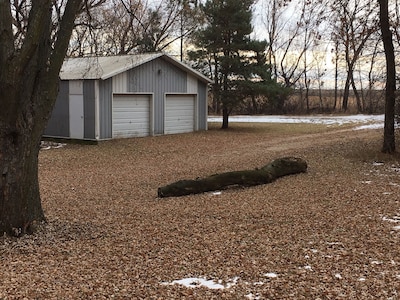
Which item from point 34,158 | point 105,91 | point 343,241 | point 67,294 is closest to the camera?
point 67,294

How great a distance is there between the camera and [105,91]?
61.9ft

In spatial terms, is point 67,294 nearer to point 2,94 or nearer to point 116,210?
point 2,94

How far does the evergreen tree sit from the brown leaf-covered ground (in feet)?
39.7

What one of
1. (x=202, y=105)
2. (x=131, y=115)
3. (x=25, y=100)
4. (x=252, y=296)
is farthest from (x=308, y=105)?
(x=252, y=296)

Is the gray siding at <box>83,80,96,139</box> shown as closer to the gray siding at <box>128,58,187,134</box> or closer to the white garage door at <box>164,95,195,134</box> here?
the gray siding at <box>128,58,187,134</box>

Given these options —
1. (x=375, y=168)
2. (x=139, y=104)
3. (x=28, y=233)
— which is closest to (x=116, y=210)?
(x=28, y=233)

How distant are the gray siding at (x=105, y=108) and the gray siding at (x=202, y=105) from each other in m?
5.51

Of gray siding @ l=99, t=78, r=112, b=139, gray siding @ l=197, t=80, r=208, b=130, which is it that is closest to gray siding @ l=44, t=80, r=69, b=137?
gray siding @ l=99, t=78, r=112, b=139

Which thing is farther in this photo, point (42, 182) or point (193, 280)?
point (42, 182)

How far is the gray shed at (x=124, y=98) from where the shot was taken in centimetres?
1878

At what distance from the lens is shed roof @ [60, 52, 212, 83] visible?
18594mm

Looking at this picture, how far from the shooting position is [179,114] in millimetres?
22500

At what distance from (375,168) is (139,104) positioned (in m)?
11.8

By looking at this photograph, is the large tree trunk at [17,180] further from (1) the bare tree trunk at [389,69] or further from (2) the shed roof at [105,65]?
(2) the shed roof at [105,65]
